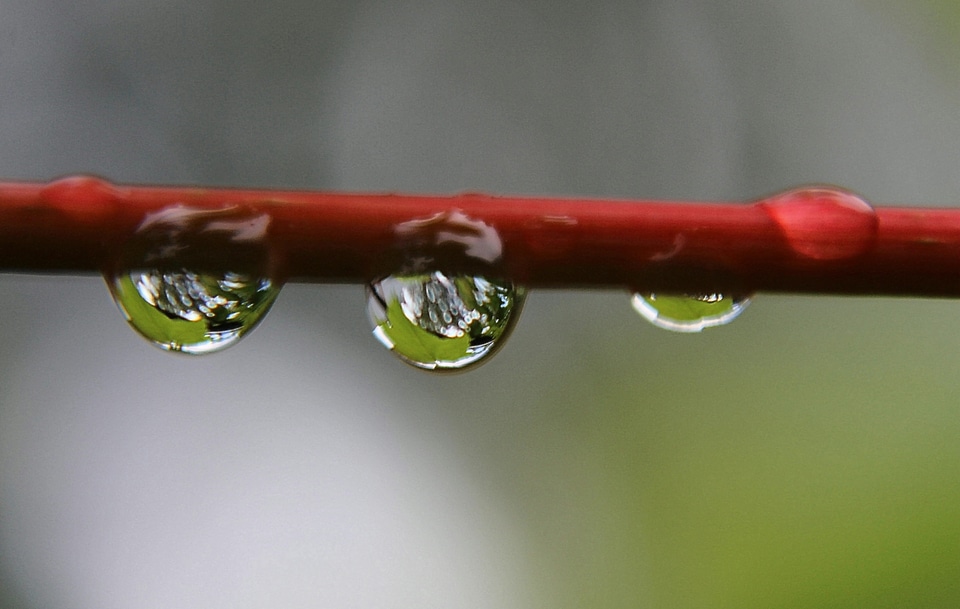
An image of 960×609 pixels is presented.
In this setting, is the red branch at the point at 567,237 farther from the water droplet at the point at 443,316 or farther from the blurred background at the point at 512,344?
the blurred background at the point at 512,344

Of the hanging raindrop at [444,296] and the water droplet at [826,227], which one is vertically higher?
the water droplet at [826,227]

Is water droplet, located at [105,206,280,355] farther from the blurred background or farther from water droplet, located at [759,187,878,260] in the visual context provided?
the blurred background

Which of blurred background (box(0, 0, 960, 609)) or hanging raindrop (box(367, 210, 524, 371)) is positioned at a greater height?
blurred background (box(0, 0, 960, 609))

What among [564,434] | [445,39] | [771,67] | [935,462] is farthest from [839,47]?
[935,462]

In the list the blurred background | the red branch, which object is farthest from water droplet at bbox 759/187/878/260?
the blurred background

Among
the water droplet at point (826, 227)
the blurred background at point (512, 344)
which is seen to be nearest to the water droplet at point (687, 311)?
the water droplet at point (826, 227)

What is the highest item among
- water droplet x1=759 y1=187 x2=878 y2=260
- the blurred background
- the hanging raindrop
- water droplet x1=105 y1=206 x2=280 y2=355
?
the blurred background
